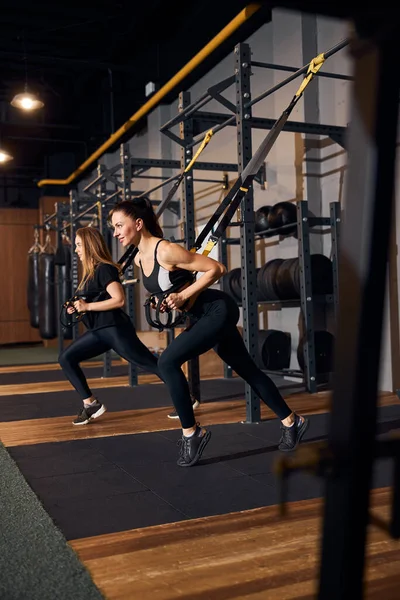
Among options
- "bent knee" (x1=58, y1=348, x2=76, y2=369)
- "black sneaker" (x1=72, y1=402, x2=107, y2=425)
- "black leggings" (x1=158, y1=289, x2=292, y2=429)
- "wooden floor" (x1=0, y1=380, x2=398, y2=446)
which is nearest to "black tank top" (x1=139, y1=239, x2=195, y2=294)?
"black leggings" (x1=158, y1=289, x2=292, y2=429)

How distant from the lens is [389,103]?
2.45 ft

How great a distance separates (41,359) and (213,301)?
773 centimetres

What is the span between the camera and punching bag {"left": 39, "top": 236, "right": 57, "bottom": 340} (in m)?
11.8

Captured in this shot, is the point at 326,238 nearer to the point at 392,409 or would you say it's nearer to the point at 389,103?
the point at 392,409

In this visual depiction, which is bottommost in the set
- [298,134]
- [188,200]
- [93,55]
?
[188,200]

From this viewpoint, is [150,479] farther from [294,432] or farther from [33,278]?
[33,278]

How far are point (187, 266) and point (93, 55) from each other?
7.51 meters

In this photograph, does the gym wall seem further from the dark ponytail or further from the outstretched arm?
the outstretched arm

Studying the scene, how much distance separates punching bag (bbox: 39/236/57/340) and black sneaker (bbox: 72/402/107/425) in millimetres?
7532

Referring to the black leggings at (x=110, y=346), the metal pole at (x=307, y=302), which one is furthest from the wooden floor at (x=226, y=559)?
the metal pole at (x=307, y=302)

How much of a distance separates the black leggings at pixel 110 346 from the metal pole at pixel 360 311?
137 inches

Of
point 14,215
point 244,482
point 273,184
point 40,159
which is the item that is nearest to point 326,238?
point 273,184

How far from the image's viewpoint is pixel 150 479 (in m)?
2.93

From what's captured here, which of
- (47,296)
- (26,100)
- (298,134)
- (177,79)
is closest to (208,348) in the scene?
(298,134)
